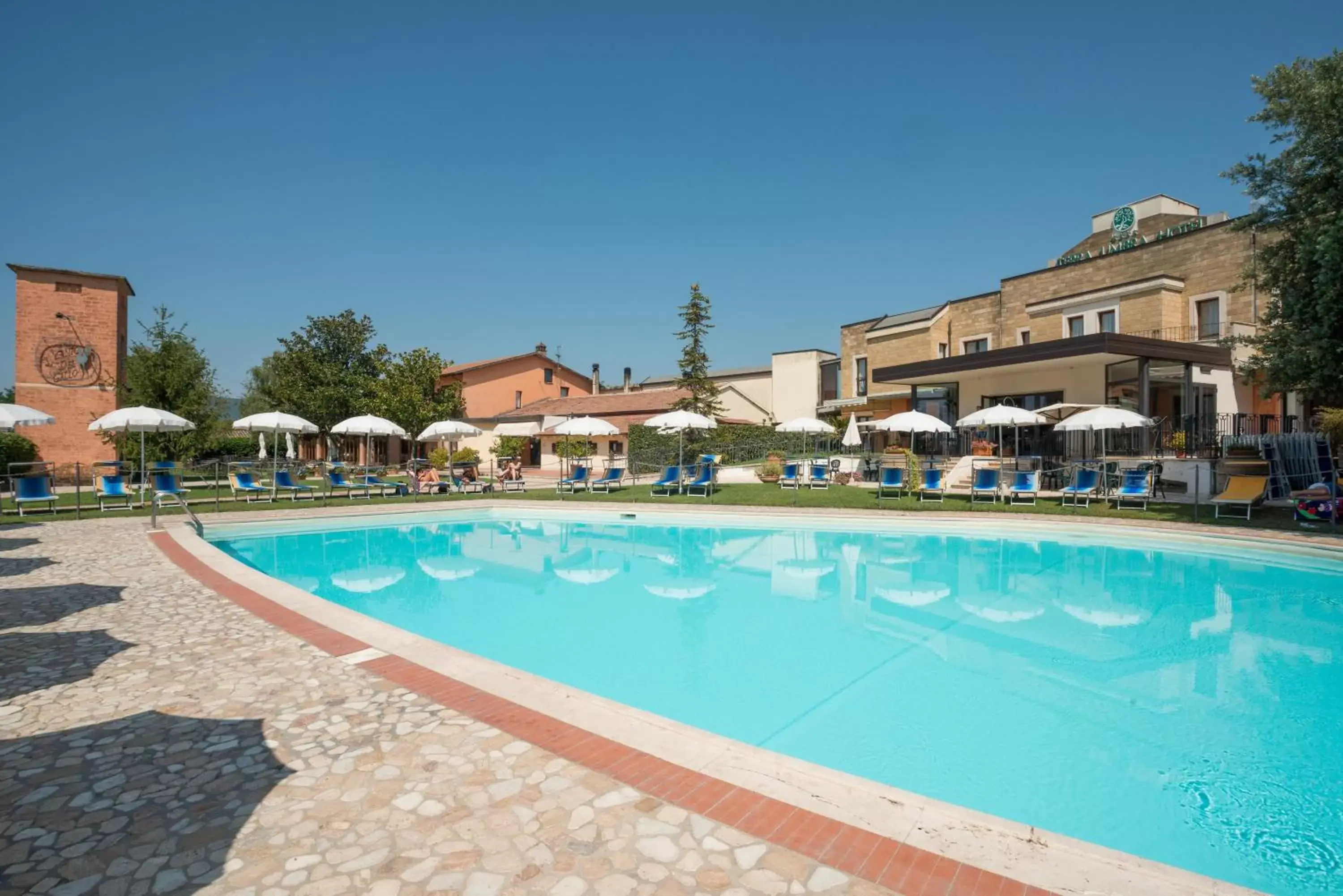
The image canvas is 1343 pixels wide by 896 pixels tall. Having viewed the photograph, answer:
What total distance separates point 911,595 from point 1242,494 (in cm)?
1100

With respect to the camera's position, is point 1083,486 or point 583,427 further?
point 583,427

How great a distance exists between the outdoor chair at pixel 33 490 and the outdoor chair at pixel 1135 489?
2521 centimetres

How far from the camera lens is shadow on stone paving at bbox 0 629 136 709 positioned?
456 cm

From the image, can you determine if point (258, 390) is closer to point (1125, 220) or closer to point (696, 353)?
point (696, 353)

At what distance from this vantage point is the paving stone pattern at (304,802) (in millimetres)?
2461

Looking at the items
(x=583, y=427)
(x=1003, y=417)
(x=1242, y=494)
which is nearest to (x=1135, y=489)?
(x=1242, y=494)

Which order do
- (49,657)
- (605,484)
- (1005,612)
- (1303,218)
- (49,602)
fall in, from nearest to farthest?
(49,657), (49,602), (1005,612), (1303,218), (605,484)

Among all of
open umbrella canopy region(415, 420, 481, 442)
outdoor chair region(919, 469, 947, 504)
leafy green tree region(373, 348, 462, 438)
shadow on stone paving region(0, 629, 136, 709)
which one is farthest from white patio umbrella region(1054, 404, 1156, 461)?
leafy green tree region(373, 348, 462, 438)

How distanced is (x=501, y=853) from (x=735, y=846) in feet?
3.12

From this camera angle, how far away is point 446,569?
11438 millimetres

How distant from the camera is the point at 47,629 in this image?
5.84 meters

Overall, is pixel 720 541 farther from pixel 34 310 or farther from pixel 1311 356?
pixel 34 310

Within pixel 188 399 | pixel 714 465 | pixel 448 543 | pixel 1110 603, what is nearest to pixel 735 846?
pixel 1110 603

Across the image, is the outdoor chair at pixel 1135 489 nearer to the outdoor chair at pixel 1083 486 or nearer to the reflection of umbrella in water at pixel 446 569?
the outdoor chair at pixel 1083 486
